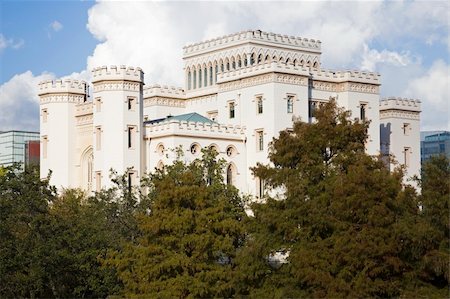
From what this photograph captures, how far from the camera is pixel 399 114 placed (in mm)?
80438

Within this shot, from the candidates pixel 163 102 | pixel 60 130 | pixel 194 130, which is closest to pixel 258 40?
pixel 163 102

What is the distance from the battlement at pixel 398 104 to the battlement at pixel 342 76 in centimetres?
456

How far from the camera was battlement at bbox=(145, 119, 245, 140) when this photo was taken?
A: 70438mm

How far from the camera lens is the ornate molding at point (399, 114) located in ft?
263

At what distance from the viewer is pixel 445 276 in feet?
141

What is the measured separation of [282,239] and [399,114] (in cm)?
3720

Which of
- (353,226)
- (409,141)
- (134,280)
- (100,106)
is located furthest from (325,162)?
(409,141)

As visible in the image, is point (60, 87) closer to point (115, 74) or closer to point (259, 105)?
point (115, 74)

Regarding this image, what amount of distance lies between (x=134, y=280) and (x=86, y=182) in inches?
1162

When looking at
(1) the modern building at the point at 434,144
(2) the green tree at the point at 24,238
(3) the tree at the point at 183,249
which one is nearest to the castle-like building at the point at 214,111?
(2) the green tree at the point at 24,238

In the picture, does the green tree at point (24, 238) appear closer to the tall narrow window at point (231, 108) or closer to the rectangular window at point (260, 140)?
the rectangular window at point (260, 140)

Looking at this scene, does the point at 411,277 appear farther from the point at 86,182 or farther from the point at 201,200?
the point at 86,182

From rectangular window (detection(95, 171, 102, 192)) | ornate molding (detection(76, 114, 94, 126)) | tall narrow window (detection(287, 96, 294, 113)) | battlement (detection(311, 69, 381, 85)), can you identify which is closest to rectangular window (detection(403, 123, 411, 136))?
battlement (detection(311, 69, 381, 85))

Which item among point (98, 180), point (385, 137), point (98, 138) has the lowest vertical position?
point (98, 180)
